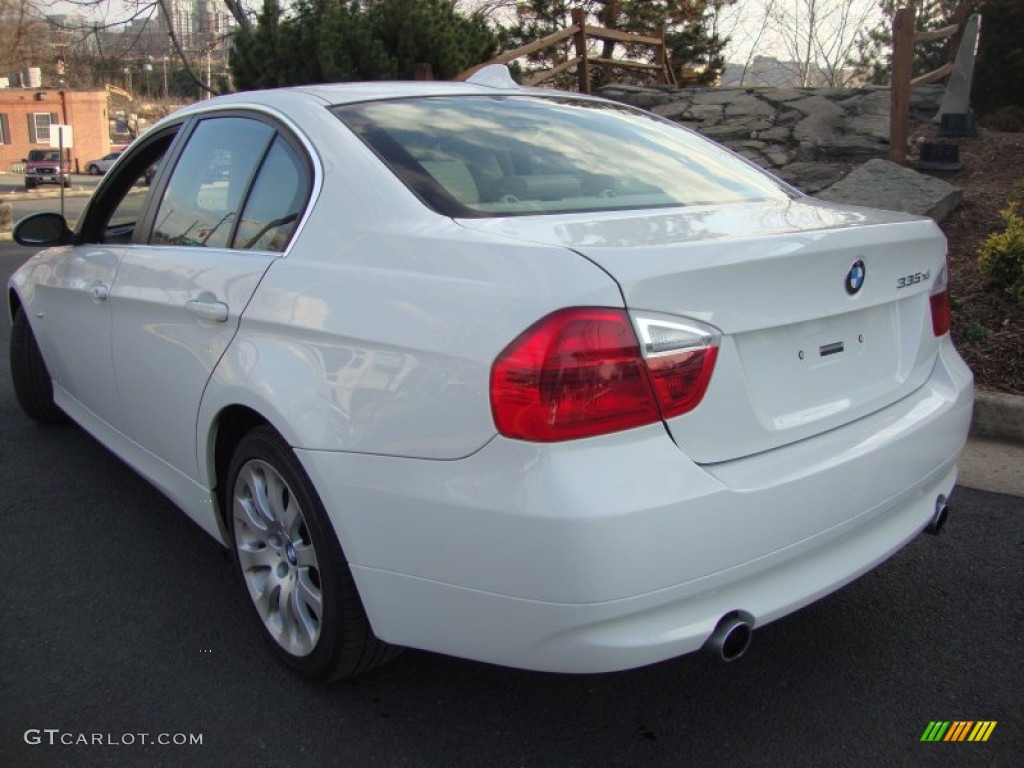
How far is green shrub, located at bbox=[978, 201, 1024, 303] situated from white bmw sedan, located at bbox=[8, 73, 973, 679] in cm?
298

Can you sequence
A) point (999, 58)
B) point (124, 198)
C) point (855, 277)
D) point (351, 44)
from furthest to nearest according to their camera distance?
point (999, 58) → point (351, 44) → point (124, 198) → point (855, 277)

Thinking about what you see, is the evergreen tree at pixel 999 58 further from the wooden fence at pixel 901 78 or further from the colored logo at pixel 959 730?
the colored logo at pixel 959 730

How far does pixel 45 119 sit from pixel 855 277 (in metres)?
72.6

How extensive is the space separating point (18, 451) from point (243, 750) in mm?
2936

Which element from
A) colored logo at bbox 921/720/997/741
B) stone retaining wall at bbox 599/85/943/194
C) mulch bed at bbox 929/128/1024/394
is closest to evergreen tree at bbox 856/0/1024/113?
stone retaining wall at bbox 599/85/943/194

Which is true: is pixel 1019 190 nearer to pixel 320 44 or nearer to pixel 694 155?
pixel 694 155

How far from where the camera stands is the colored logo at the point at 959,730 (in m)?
2.30

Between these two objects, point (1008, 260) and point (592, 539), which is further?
point (1008, 260)

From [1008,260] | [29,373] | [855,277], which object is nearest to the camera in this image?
[855,277]

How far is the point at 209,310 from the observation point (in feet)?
8.71

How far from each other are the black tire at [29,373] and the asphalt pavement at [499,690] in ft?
5.44

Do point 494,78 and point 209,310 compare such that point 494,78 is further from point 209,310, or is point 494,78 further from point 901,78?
point 901,78

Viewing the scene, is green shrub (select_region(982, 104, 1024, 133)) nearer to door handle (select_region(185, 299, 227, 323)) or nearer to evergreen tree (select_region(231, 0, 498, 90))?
evergreen tree (select_region(231, 0, 498, 90))

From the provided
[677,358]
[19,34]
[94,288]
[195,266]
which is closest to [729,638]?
[677,358]
